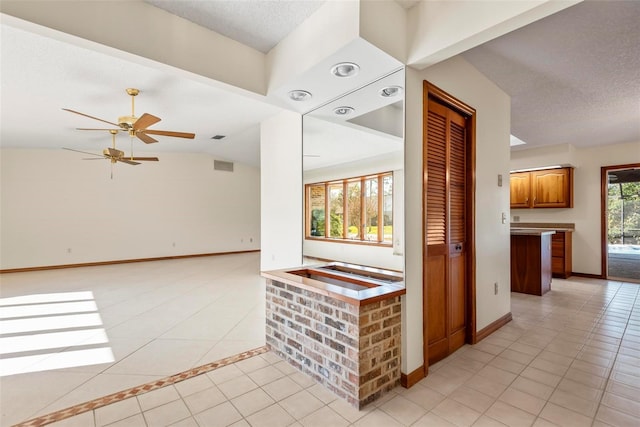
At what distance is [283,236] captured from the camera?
4.89 m

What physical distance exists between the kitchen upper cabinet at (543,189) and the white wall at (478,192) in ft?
12.6

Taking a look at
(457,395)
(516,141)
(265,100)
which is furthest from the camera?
(516,141)

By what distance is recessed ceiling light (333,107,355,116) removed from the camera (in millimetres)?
2946

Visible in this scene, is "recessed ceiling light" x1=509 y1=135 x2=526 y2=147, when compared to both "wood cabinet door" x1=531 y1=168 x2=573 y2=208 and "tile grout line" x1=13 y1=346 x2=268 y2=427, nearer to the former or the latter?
"wood cabinet door" x1=531 y1=168 x2=573 y2=208

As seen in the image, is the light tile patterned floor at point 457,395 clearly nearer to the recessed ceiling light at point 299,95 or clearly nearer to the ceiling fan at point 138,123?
the recessed ceiling light at point 299,95

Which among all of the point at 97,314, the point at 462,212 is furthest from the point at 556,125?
the point at 97,314

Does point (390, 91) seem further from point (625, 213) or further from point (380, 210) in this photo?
point (625, 213)

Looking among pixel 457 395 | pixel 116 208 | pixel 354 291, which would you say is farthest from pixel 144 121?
pixel 116 208

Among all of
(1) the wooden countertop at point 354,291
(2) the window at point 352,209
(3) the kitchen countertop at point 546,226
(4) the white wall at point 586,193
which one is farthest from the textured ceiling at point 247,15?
(4) the white wall at point 586,193

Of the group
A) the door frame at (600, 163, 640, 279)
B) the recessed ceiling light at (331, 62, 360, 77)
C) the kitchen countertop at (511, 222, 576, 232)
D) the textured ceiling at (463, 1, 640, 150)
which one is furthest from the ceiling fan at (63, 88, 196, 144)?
the door frame at (600, 163, 640, 279)

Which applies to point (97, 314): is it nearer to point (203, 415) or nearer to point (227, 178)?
point (203, 415)

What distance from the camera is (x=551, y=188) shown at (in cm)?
632

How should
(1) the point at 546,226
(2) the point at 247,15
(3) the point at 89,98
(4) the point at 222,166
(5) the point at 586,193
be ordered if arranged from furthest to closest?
(4) the point at 222,166, (1) the point at 546,226, (5) the point at 586,193, (3) the point at 89,98, (2) the point at 247,15

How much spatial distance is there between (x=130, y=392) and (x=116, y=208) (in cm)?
678
